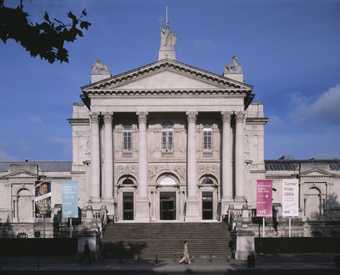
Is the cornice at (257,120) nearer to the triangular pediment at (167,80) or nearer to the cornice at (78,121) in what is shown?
the triangular pediment at (167,80)

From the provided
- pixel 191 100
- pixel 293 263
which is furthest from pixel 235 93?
pixel 293 263

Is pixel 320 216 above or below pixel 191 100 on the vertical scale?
below

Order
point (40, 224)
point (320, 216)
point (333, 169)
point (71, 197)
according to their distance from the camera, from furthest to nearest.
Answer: point (333, 169)
point (320, 216)
point (40, 224)
point (71, 197)

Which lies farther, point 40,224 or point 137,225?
point 40,224

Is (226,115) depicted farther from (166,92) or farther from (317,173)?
(317,173)

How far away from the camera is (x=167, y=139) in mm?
64438

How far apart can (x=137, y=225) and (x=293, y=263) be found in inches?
647

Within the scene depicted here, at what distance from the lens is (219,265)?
43.6 metres

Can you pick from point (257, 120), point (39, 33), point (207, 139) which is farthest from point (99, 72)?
point (39, 33)

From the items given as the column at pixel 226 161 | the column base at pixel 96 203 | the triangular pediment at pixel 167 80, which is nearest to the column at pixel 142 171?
the triangular pediment at pixel 167 80

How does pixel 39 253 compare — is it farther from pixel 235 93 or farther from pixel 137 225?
pixel 235 93

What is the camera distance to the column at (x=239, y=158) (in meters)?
61.3

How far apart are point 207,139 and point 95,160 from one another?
1103 centimetres

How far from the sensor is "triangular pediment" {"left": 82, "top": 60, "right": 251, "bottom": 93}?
6141 cm
